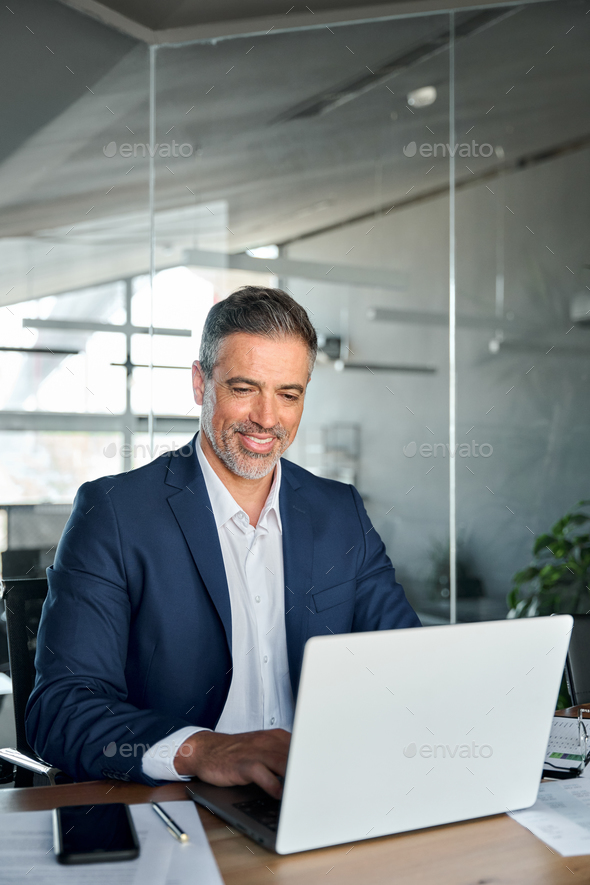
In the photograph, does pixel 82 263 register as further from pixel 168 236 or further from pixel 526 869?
pixel 526 869

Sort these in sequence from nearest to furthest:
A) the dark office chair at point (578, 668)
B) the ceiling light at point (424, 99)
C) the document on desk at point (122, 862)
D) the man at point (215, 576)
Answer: the document on desk at point (122, 862) < the man at point (215, 576) < the dark office chair at point (578, 668) < the ceiling light at point (424, 99)

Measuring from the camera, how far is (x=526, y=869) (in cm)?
97

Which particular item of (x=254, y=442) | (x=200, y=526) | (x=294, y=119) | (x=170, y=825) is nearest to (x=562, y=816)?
(x=170, y=825)

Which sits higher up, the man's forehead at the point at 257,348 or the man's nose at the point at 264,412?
the man's forehead at the point at 257,348

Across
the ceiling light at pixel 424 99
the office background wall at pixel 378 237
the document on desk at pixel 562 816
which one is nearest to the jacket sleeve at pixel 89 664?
the document on desk at pixel 562 816

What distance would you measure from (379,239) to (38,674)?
279cm

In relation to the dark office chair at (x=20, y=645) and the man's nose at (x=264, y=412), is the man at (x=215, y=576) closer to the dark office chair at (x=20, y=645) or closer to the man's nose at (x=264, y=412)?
the man's nose at (x=264, y=412)

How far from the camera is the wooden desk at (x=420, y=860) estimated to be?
0.93m

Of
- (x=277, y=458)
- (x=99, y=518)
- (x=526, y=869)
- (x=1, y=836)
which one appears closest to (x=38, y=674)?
(x=99, y=518)

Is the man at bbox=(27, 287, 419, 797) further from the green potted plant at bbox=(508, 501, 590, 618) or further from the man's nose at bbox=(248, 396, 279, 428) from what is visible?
the green potted plant at bbox=(508, 501, 590, 618)

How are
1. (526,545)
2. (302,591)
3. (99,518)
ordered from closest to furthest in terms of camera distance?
(99,518), (302,591), (526,545)

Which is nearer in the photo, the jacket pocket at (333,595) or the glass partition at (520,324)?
the jacket pocket at (333,595)

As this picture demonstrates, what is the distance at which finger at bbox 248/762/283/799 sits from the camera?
3.59 feet

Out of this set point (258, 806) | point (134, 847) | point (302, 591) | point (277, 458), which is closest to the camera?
point (134, 847)
